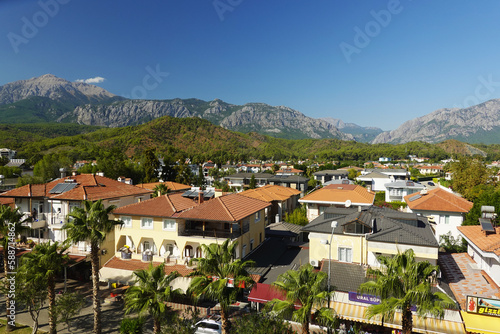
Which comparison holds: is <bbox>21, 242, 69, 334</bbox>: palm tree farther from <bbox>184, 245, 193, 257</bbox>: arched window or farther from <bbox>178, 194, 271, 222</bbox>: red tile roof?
<bbox>184, 245, 193, 257</bbox>: arched window

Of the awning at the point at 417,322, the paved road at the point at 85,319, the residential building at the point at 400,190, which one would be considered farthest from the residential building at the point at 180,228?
the residential building at the point at 400,190

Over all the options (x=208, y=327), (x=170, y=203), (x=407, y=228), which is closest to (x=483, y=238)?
(x=407, y=228)

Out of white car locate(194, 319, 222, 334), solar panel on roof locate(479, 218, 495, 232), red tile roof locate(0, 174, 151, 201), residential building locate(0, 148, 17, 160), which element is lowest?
white car locate(194, 319, 222, 334)

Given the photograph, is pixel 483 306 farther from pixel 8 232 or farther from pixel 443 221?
pixel 8 232

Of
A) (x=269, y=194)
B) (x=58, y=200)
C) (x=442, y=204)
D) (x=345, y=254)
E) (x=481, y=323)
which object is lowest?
(x=481, y=323)

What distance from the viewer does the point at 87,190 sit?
3148 cm

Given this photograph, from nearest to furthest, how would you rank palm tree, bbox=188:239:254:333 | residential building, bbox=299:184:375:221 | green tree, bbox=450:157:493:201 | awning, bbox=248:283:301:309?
palm tree, bbox=188:239:254:333
awning, bbox=248:283:301:309
residential building, bbox=299:184:375:221
green tree, bbox=450:157:493:201

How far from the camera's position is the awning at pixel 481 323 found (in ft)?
46.8

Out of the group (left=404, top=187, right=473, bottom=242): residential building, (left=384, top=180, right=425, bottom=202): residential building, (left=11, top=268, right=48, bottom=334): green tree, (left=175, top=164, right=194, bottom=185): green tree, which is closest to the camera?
(left=11, top=268, right=48, bottom=334): green tree

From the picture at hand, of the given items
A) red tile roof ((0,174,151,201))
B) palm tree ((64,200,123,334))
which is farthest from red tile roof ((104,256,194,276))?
red tile roof ((0,174,151,201))

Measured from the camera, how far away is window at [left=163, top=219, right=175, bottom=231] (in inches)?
981

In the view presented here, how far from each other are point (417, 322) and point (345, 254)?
6220 mm

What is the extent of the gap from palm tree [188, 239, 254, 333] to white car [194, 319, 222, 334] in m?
2.23

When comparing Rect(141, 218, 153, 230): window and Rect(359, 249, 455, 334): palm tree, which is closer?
Rect(359, 249, 455, 334): palm tree
